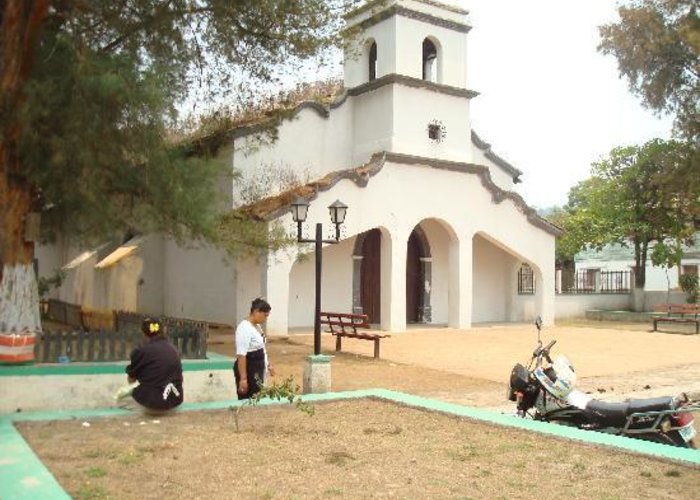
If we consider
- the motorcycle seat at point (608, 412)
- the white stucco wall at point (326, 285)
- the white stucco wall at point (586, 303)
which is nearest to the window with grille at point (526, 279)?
the white stucco wall at point (586, 303)

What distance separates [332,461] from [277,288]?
12631mm

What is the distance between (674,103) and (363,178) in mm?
12298

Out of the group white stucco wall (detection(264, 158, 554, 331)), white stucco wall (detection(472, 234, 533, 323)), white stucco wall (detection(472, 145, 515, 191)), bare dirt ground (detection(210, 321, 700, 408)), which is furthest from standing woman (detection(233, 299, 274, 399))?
white stucco wall (detection(472, 145, 515, 191))

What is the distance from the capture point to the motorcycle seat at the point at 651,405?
21.4 ft

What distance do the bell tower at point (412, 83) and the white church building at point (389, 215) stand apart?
1.5 inches

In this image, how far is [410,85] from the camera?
22.1m

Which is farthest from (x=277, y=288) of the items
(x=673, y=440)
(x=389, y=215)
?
(x=673, y=440)

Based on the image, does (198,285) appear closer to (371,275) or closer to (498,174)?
(371,275)

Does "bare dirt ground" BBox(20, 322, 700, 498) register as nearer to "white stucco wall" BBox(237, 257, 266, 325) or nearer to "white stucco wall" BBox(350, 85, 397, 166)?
"white stucco wall" BBox(237, 257, 266, 325)

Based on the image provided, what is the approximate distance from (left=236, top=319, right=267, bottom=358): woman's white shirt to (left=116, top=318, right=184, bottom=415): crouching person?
0.68 meters

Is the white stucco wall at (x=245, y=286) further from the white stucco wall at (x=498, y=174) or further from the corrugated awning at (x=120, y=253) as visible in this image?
the white stucco wall at (x=498, y=174)

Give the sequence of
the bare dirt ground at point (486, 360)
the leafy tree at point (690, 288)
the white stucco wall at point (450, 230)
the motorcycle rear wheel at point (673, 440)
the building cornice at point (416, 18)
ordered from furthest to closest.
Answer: the leafy tree at point (690, 288) → the building cornice at point (416, 18) → the white stucco wall at point (450, 230) → the bare dirt ground at point (486, 360) → the motorcycle rear wheel at point (673, 440)

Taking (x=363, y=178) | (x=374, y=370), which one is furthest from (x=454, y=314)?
(x=374, y=370)

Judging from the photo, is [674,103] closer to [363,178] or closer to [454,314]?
[454,314]
